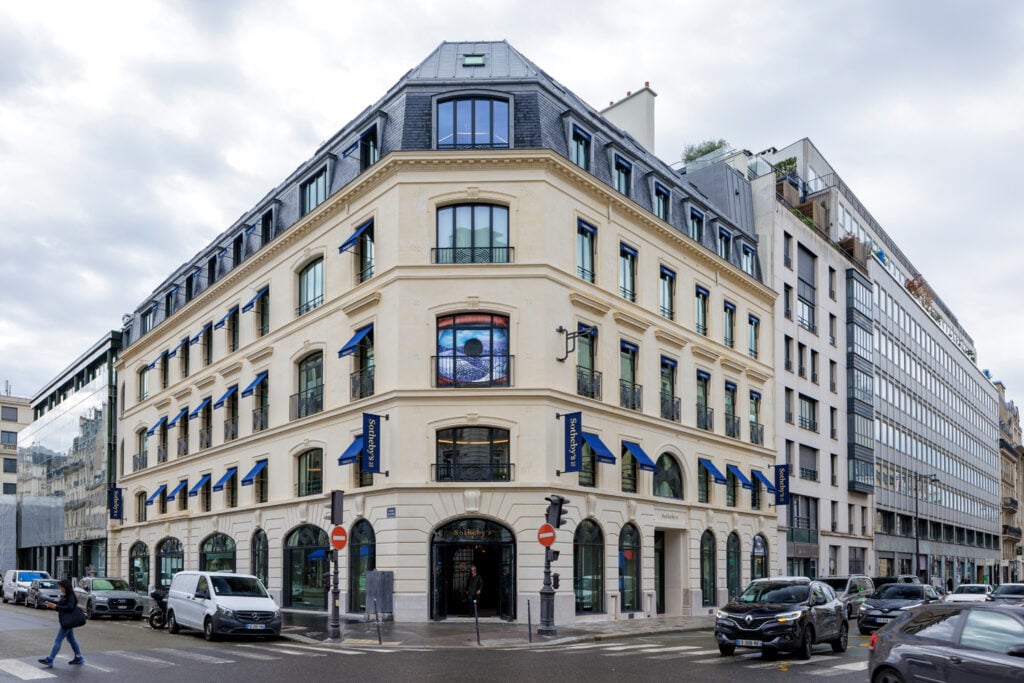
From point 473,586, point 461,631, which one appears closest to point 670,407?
point 473,586

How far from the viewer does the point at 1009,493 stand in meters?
112

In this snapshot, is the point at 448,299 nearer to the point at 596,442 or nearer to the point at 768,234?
the point at 596,442

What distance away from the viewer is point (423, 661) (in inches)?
755

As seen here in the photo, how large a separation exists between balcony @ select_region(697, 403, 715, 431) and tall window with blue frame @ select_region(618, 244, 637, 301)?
637 centimetres

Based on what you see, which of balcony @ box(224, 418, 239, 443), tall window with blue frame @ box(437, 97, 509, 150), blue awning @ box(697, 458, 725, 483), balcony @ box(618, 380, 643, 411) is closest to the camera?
tall window with blue frame @ box(437, 97, 509, 150)

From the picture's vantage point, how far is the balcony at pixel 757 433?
4344 cm

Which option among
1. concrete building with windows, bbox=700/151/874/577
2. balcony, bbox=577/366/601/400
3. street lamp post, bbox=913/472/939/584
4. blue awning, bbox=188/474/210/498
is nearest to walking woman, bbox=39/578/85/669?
balcony, bbox=577/366/601/400

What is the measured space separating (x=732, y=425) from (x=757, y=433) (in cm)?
274

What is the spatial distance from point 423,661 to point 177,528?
31.0 metres

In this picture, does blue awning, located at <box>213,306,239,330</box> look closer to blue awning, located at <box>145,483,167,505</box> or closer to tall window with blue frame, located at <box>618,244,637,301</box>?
blue awning, located at <box>145,483,167,505</box>

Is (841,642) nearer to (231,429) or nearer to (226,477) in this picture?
(226,477)

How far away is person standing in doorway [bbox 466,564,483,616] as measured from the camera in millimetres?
29453

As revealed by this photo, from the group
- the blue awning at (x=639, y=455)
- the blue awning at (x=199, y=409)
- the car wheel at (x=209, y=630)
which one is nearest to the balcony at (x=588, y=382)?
the blue awning at (x=639, y=455)

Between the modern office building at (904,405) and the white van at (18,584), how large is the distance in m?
41.4
